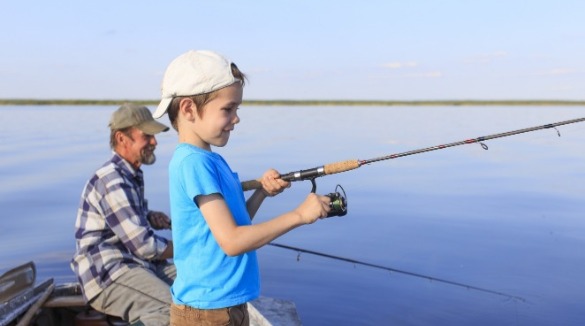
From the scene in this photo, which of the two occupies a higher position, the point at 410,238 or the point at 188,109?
the point at 188,109

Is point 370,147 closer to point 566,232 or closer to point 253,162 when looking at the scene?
point 253,162

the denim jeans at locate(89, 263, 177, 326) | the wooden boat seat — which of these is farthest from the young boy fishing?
the wooden boat seat

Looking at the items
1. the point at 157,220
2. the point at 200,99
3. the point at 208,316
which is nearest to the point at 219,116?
the point at 200,99

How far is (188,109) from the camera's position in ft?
7.86

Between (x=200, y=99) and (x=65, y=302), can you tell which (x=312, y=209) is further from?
(x=65, y=302)

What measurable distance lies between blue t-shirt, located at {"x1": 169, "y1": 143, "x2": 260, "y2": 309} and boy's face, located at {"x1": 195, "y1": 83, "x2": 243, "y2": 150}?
0.23 ft

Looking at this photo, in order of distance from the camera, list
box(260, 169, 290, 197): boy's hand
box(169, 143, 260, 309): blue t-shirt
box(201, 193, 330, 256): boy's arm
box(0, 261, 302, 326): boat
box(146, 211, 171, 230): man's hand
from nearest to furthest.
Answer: box(201, 193, 330, 256): boy's arm < box(169, 143, 260, 309): blue t-shirt < box(260, 169, 290, 197): boy's hand < box(0, 261, 302, 326): boat < box(146, 211, 171, 230): man's hand

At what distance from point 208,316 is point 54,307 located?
8.67ft

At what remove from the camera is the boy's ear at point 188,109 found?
238 centimetres

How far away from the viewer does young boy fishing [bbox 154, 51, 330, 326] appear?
90.2 inches

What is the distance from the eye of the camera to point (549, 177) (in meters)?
15.2

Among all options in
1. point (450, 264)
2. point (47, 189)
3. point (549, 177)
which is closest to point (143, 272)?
point (450, 264)

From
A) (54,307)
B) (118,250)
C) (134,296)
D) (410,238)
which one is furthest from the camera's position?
(410,238)

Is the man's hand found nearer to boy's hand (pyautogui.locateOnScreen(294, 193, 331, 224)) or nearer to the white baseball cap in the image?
the white baseball cap
